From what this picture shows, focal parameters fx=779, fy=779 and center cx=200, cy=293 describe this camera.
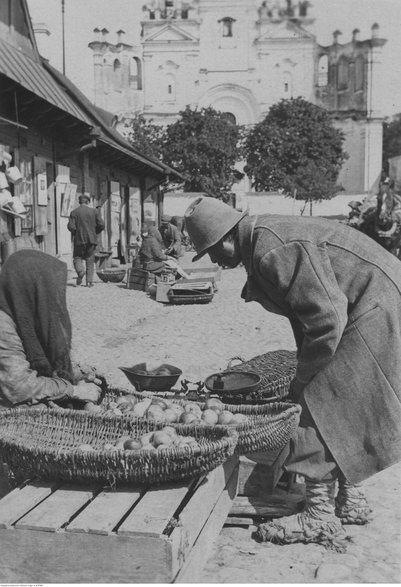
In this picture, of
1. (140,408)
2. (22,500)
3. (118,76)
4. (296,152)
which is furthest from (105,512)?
(118,76)

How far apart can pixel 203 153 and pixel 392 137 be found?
30860 millimetres

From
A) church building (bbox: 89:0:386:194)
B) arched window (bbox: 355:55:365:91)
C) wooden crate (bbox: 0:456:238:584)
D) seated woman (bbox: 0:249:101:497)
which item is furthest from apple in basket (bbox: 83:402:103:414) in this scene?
arched window (bbox: 355:55:365:91)

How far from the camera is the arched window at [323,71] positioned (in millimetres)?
61062

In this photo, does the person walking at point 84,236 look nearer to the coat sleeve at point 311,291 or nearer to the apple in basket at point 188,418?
the apple in basket at point 188,418

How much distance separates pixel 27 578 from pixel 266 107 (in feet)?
203

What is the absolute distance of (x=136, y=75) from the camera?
61062mm

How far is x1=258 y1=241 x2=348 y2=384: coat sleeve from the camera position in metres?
3.77

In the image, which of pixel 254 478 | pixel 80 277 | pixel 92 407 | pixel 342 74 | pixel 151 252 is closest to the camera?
pixel 92 407

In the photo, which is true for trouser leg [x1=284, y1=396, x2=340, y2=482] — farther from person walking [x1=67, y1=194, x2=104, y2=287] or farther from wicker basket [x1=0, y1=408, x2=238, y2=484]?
person walking [x1=67, y1=194, x2=104, y2=287]

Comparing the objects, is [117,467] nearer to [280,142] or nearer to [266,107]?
[280,142]

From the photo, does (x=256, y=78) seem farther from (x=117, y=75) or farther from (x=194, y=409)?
(x=194, y=409)

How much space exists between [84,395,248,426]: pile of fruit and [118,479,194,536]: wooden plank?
0.54m

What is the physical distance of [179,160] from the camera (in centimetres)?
4838

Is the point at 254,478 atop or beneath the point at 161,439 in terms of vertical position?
beneath
